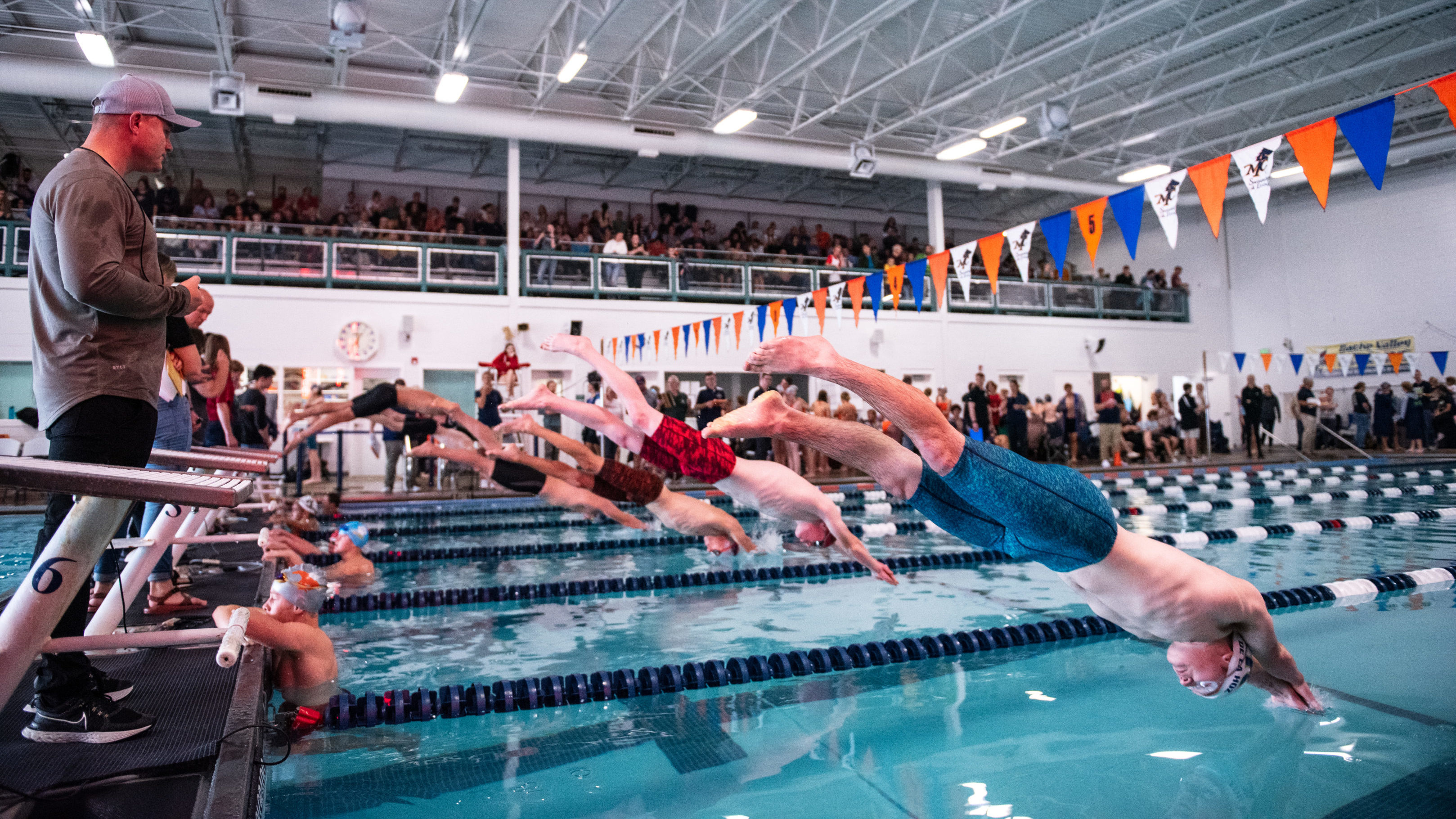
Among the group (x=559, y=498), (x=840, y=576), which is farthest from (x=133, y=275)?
(x=840, y=576)

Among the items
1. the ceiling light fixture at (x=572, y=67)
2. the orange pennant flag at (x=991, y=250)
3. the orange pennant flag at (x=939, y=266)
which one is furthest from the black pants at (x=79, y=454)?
the ceiling light fixture at (x=572, y=67)

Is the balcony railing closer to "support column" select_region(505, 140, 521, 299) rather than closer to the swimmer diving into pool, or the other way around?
"support column" select_region(505, 140, 521, 299)

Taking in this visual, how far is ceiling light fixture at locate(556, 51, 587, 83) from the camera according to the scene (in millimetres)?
11474

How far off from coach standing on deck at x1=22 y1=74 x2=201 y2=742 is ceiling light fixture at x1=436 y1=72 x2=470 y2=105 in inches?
412

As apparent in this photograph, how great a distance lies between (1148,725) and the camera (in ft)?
9.70

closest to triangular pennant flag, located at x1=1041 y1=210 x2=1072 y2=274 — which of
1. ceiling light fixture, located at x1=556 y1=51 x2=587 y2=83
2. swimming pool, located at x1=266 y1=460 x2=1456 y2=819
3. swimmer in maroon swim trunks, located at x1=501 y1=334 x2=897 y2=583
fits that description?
swimming pool, located at x1=266 y1=460 x2=1456 y2=819

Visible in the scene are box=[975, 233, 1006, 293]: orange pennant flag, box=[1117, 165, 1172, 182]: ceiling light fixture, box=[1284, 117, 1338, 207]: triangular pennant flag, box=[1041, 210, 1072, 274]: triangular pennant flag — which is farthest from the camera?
box=[1117, 165, 1172, 182]: ceiling light fixture

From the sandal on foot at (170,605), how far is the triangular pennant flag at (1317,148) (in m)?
5.84

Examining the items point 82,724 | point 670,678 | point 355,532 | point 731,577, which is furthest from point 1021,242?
point 82,724

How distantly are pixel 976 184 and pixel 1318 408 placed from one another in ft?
26.3

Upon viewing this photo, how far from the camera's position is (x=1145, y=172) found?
57.1 ft

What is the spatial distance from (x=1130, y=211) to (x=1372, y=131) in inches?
76.1

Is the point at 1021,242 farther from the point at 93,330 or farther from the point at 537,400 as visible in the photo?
the point at 93,330

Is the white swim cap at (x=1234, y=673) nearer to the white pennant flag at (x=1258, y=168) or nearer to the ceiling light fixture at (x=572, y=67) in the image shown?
the white pennant flag at (x=1258, y=168)
